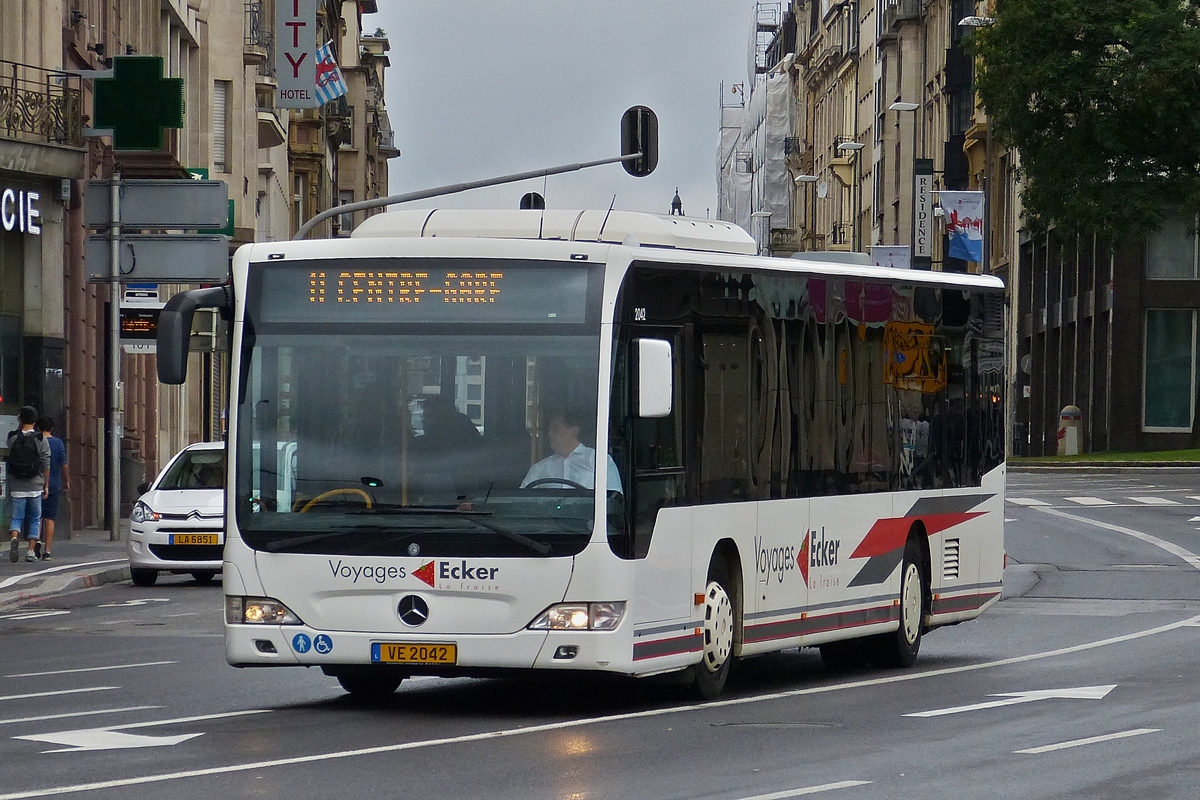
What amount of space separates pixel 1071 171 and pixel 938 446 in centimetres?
4412

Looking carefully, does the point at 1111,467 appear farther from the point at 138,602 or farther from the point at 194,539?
the point at 138,602

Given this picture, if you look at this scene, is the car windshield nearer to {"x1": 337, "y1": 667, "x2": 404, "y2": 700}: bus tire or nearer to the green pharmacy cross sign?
the green pharmacy cross sign

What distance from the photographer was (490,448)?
39.5 feet

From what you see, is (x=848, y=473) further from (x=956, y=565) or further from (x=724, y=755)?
(x=724, y=755)

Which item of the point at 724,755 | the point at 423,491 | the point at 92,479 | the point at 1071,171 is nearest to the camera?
the point at 724,755

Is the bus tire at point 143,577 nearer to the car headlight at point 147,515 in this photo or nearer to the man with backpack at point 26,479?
the car headlight at point 147,515

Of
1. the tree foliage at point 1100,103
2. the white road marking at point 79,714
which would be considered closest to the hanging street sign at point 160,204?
the white road marking at point 79,714

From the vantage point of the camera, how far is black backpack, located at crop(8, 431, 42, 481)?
27.1 metres

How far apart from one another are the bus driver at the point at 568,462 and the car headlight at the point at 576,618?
0.61m

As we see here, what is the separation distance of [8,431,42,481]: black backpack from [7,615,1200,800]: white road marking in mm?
13947

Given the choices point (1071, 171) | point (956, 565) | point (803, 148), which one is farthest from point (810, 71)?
point (956, 565)

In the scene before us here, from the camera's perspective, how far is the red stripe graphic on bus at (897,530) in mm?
15125

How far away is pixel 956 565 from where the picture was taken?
657 inches

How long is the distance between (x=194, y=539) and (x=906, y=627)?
11.1m
